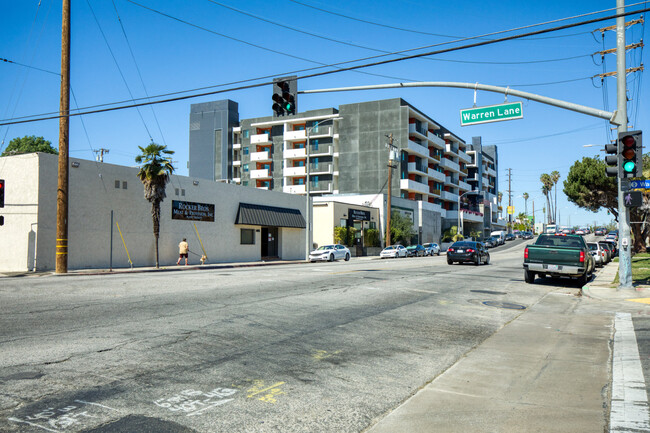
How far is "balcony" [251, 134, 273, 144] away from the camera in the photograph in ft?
250

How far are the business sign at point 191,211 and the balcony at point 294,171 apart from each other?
3778 centimetres

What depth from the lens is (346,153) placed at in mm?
70938

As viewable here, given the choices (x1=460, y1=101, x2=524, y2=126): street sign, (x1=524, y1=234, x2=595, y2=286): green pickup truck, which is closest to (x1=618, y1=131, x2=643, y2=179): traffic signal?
(x1=460, y1=101, x2=524, y2=126): street sign

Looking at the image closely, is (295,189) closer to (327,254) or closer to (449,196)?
(449,196)

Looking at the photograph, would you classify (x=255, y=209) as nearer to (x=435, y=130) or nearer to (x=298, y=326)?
(x=298, y=326)

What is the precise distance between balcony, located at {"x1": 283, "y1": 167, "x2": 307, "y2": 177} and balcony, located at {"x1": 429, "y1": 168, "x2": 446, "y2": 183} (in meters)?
19.5

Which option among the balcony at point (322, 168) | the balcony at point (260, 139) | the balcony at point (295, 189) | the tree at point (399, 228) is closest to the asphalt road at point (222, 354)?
the tree at point (399, 228)

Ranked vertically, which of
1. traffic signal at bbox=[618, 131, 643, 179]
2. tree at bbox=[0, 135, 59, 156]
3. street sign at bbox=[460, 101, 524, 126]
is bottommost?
traffic signal at bbox=[618, 131, 643, 179]

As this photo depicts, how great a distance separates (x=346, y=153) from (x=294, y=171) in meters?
8.07

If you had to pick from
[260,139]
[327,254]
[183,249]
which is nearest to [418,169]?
[260,139]

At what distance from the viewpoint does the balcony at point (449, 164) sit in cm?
8050

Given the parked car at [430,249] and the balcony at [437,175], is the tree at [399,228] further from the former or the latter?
the balcony at [437,175]

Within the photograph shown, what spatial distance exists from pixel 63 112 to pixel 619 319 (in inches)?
892

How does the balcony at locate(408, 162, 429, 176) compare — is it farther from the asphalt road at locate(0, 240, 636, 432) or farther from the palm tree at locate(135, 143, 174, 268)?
the asphalt road at locate(0, 240, 636, 432)
